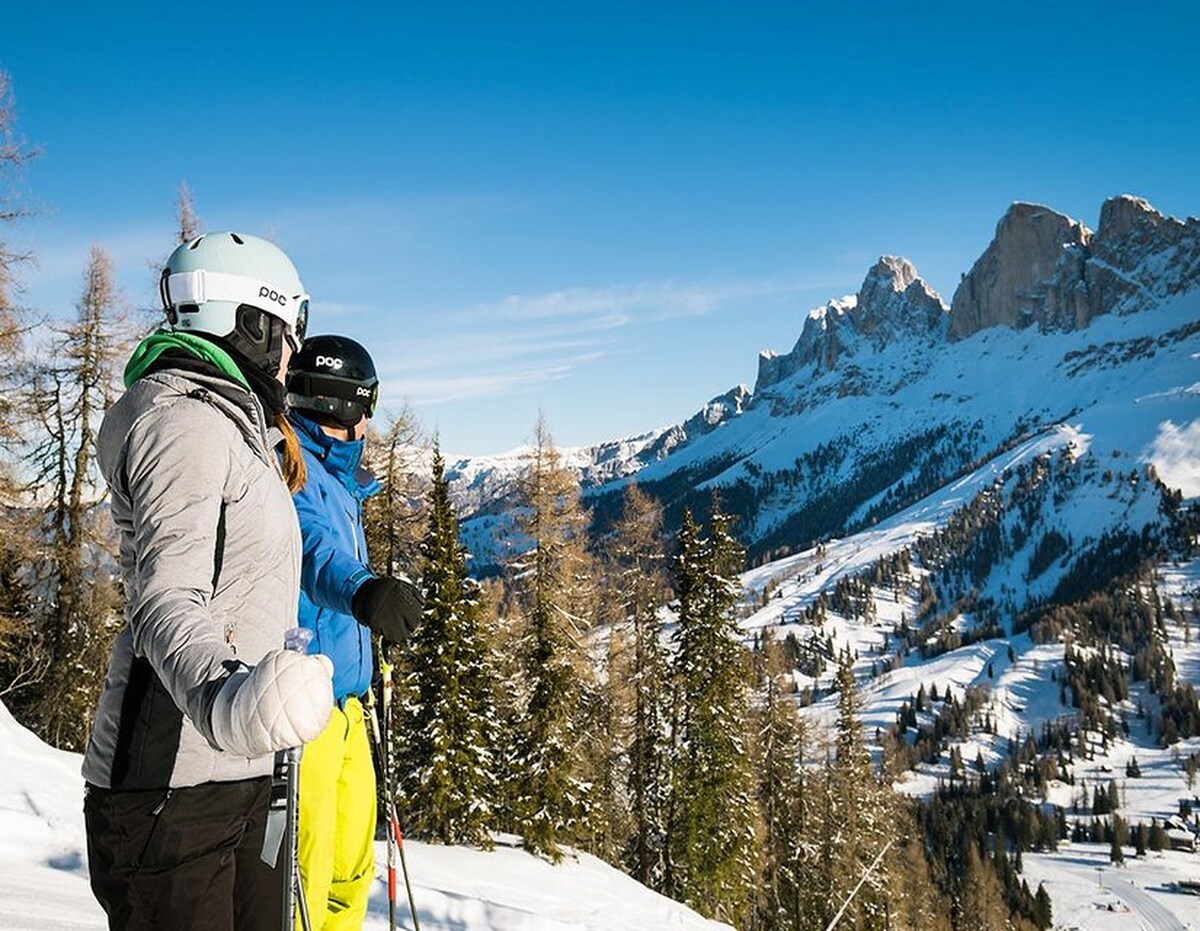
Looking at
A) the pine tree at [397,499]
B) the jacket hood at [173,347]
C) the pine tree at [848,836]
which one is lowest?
the pine tree at [848,836]

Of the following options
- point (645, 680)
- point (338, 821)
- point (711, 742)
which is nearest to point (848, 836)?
point (711, 742)

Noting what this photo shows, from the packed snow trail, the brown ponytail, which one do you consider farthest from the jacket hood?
the packed snow trail

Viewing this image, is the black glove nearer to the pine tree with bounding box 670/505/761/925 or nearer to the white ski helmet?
the white ski helmet

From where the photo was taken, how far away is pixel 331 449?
3875 mm

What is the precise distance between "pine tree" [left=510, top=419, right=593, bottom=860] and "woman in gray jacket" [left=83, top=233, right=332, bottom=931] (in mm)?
20203

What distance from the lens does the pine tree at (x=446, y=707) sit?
19422 millimetres

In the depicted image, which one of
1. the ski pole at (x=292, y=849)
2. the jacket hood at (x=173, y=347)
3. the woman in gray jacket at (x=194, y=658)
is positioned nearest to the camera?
the woman in gray jacket at (x=194, y=658)

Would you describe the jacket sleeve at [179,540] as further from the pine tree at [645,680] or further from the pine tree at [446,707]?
the pine tree at [645,680]

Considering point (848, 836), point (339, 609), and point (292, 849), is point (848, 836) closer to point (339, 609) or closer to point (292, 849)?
point (339, 609)

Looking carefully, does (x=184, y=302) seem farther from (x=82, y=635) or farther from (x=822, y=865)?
(x=822, y=865)

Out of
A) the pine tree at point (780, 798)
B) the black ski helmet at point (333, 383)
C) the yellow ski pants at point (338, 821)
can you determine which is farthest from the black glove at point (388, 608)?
the pine tree at point (780, 798)

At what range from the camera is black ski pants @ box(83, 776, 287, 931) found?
2.05 metres

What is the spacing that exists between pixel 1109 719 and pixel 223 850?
228m

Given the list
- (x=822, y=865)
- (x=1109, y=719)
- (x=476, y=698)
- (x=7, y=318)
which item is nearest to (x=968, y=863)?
(x=1109, y=719)
